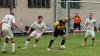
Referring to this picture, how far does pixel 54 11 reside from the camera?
4609 centimetres

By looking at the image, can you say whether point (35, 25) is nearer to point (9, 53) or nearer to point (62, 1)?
point (9, 53)

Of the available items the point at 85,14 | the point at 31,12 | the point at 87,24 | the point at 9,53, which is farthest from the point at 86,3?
the point at 9,53

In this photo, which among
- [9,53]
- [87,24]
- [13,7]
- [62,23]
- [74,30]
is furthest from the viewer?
[13,7]

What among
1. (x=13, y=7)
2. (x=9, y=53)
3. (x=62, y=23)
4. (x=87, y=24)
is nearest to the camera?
(x=9, y=53)

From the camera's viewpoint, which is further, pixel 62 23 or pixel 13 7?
pixel 13 7

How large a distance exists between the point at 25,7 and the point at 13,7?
138cm

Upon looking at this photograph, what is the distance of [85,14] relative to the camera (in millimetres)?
48094

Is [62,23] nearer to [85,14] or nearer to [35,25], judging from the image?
[35,25]

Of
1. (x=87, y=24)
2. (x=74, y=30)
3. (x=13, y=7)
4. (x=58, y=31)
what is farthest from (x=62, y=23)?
(x=13, y=7)

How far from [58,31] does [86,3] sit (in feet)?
73.5

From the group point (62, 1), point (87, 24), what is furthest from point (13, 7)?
point (87, 24)

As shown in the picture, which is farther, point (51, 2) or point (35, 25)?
point (51, 2)

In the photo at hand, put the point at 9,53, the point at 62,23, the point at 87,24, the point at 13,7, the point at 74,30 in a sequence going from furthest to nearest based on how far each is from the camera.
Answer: the point at 13,7 → the point at 74,30 → the point at 87,24 → the point at 62,23 → the point at 9,53

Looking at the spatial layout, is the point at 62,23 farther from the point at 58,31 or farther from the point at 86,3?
the point at 86,3
